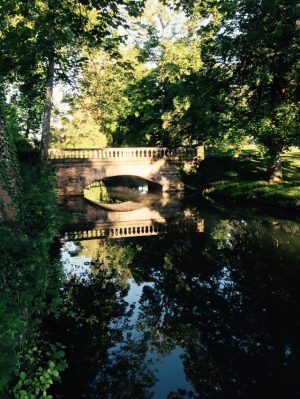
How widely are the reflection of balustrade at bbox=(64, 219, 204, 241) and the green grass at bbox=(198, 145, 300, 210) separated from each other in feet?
22.0

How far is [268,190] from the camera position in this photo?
2878 cm

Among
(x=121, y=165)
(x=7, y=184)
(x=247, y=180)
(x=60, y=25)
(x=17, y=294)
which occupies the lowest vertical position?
(x=247, y=180)

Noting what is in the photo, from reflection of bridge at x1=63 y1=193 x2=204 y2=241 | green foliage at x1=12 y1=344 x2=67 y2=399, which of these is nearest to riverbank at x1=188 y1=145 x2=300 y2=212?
reflection of bridge at x1=63 y1=193 x2=204 y2=241

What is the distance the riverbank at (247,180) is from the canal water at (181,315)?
6.77 metres

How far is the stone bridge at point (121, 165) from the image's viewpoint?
35.0 meters

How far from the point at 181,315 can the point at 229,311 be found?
1.40 metres

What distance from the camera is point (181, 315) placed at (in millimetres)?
10820

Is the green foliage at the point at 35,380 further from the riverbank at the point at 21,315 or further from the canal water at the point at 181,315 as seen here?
the canal water at the point at 181,315

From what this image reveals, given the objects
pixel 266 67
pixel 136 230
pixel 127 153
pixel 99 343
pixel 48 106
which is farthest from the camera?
pixel 127 153

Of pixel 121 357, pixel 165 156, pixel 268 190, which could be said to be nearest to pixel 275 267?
pixel 121 357

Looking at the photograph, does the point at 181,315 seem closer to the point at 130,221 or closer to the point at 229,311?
the point at 229,311

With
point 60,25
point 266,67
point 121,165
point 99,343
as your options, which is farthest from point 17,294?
point 121,165

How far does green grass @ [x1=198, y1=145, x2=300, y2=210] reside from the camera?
89.8 feet

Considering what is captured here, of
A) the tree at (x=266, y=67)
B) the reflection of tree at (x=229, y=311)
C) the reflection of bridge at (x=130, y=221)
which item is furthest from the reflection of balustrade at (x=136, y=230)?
the tree at (x=266, y=67)
